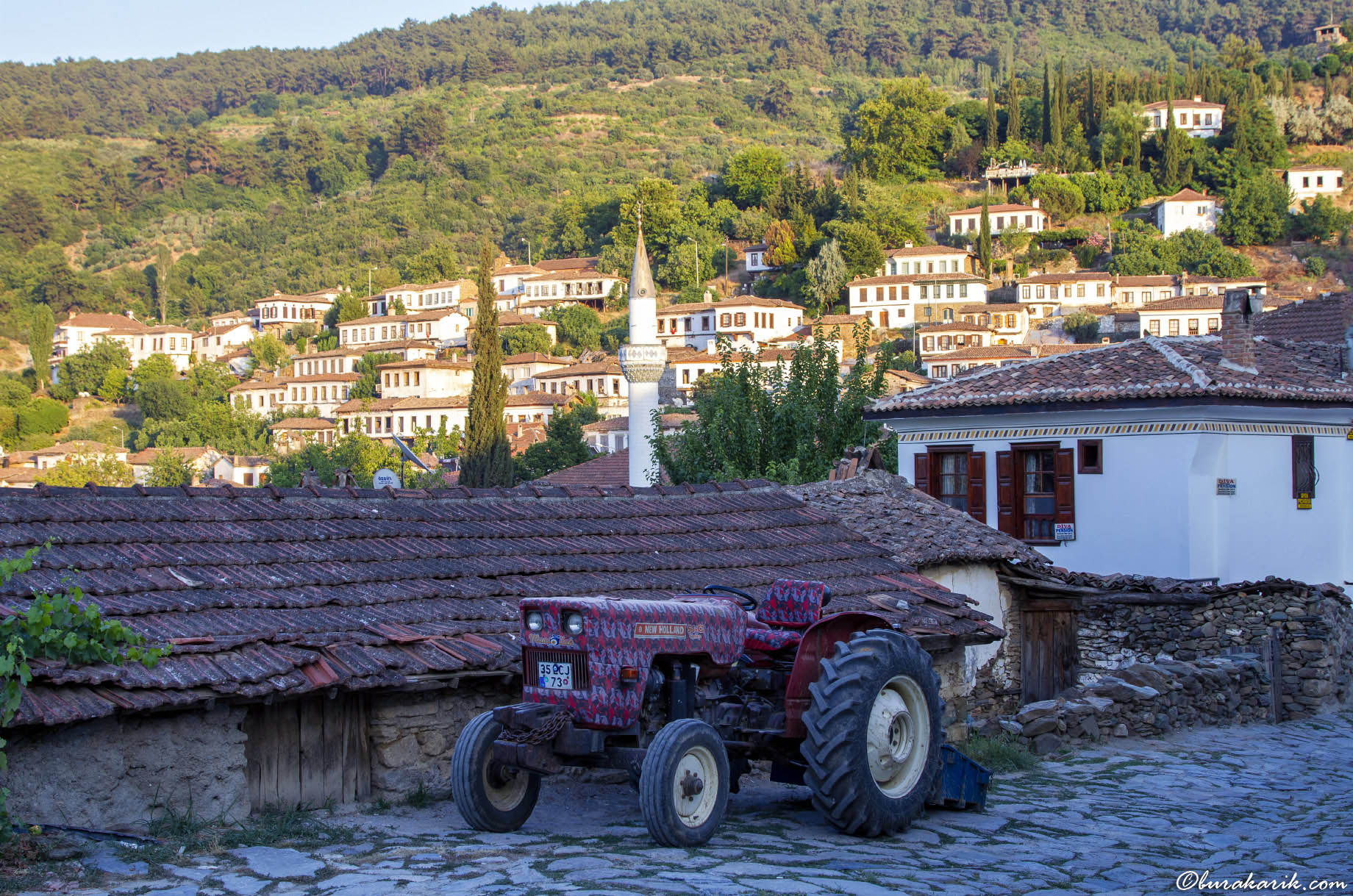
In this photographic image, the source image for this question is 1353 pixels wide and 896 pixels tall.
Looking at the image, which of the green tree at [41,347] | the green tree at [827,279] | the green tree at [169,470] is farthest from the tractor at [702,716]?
the green tree at [41,347]

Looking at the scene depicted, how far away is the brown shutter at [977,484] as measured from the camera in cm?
2239

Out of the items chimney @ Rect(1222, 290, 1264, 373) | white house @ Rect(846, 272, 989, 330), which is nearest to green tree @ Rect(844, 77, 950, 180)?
white house @ Rect(846, 272, 989, 330)

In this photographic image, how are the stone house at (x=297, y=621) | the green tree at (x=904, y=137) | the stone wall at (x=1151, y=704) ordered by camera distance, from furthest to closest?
1. the green tree at (x=904, y=137)
2. the stone wall at (x=1151, y=704)
3. the stone house at (x=297, y=621)

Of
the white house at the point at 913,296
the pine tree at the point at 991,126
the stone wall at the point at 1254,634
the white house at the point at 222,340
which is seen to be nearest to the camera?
the stone wall at the point at 1254,634

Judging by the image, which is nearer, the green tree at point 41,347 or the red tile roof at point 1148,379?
the red tile roof at point 1148,379

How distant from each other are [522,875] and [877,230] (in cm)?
10121

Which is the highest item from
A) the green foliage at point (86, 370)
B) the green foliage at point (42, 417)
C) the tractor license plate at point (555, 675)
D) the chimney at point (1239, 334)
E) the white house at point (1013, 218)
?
the white house at point (1013, 218)

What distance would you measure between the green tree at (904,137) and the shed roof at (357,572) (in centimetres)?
11426

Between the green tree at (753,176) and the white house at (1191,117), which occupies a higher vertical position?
the white house at (1191,117)

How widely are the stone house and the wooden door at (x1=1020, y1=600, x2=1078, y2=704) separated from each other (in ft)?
16.0

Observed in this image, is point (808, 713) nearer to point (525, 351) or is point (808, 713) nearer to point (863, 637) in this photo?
point (863, 637)

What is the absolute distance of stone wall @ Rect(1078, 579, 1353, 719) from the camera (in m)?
16.0

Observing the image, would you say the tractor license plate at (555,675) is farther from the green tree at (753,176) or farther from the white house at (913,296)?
the green tree at (753,176)

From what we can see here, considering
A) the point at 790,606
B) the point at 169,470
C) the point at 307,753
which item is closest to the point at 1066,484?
the point at 790,606
